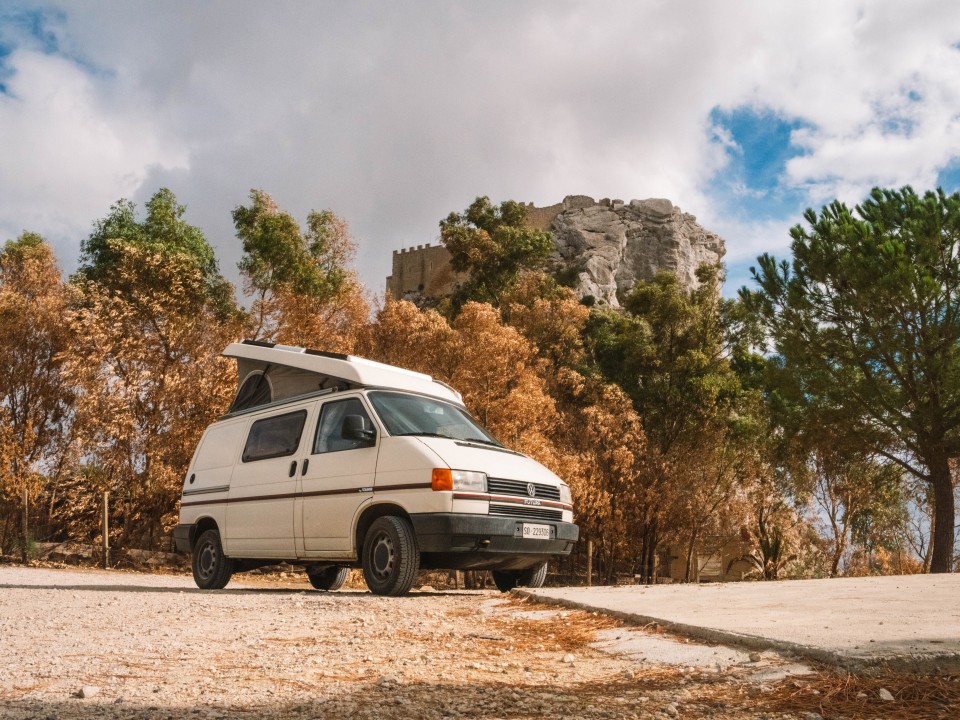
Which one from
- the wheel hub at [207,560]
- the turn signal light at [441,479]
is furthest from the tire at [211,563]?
the turn signal light at [441,479]

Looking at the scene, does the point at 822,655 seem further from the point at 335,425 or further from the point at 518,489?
the point at 335,425

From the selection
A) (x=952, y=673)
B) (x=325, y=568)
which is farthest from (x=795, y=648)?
(x=325, y=568)

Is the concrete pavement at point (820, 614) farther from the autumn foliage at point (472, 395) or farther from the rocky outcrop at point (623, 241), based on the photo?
the rocky outcrop at point (623, 241)

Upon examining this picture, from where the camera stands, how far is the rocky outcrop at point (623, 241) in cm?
7156

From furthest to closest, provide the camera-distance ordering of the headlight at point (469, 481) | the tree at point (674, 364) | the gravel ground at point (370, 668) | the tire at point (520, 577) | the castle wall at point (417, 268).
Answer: the castle wall at point (417, 268), the tree at point (674, 364), the tire at point (520, 577), the headlight at point (469, 481), the gravel ground at point (370, 668)

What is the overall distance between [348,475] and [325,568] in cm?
360

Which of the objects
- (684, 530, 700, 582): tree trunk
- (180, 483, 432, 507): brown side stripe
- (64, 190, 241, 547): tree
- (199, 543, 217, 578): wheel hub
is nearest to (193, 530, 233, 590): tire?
(199, 543, 217, 578): wheel hub

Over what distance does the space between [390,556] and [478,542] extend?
862 mm

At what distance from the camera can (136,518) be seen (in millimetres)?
20672

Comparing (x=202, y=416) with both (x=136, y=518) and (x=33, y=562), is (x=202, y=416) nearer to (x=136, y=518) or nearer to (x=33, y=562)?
(x=136, y=518)

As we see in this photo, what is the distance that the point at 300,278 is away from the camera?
2700cm

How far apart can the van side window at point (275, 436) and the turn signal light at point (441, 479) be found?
217cm

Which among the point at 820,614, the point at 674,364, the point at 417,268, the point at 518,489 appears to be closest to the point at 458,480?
the point at 518,489

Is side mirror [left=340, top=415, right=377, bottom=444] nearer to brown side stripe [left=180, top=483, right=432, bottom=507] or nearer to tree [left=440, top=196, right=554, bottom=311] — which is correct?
brown side stripe [left=180, top=483, right=432, bottom=507]
